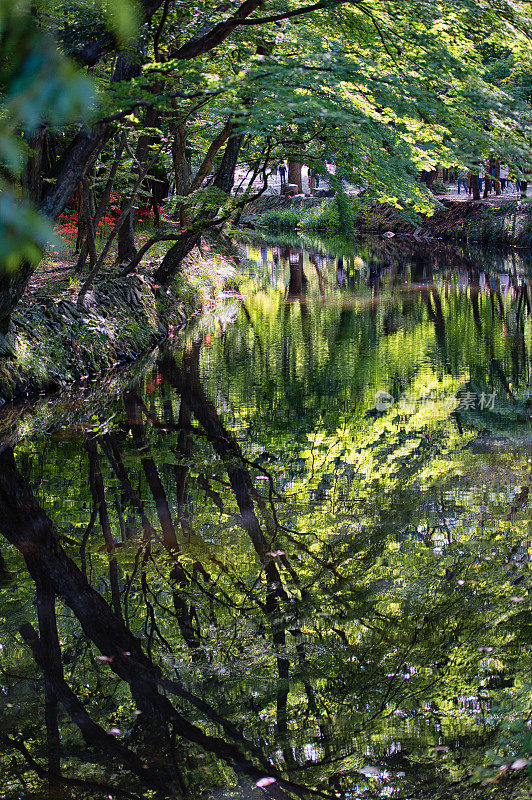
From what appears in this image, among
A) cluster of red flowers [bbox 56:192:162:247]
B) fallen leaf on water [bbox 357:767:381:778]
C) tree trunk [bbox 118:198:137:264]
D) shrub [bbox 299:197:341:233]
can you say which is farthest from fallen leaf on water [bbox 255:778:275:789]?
shrub [bbox 299:197:341:233]

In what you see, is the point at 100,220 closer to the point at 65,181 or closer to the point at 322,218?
the point at 65,181

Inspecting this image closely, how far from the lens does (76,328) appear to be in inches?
511

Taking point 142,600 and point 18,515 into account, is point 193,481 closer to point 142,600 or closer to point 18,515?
point 18,515

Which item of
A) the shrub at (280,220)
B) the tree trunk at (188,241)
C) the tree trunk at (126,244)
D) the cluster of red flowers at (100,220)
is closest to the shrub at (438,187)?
the shrub at (280,220)

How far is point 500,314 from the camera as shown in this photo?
57.0 feet

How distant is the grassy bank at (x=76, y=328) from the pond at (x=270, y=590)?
0.69 metres

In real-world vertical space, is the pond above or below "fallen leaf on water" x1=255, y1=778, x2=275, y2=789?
above

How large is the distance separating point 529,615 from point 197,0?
1060 cm

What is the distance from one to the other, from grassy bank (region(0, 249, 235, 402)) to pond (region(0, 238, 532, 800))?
0.69 m

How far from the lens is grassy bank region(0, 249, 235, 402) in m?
11.6

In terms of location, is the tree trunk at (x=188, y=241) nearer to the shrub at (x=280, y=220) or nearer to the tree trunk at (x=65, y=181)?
the tree trunk at (x=65, y=181)

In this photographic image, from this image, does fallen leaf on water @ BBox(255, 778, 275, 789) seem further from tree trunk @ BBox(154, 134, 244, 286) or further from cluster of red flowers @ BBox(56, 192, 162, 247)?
cluster of red flowers @ BBox(56, 192, 162, 247)

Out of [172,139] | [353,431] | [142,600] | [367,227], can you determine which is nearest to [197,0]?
[172,139]

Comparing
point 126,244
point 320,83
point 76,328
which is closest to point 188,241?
point 126,244
